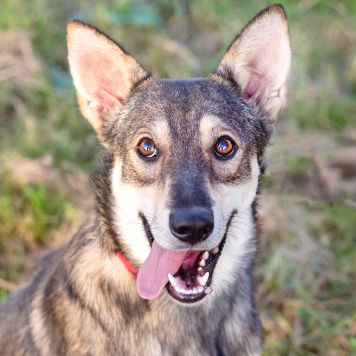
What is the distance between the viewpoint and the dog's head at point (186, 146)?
3061 mm

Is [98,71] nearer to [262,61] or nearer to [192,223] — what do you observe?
[262,61]

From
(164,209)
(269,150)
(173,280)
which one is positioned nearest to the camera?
(164,209)

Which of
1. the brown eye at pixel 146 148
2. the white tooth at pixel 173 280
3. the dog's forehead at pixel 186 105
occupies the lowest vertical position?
the white tooth at pixel 173 280

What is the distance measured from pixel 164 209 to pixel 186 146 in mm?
375

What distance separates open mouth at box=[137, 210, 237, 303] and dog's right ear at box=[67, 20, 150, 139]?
0.72 meters

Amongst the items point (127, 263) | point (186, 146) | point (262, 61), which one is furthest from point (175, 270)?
point (262, 61)

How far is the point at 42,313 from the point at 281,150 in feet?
9.73

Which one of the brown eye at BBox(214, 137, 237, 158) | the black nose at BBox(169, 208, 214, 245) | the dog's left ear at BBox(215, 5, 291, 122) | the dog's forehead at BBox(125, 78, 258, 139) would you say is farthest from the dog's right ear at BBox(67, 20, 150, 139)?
the black nose at BBox(169, 208, 214, 245)

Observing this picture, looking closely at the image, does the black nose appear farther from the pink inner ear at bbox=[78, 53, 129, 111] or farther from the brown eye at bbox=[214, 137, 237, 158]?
the pink inner ear at bbox=[78, 53, 129, 111]

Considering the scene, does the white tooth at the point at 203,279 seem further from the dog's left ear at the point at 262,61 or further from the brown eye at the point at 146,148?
the dog's left ear at the point at 262,61

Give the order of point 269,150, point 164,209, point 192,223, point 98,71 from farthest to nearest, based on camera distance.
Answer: point 269,150 < point 98,71 < point 164,209 < point 192,223

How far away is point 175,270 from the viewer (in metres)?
3.16

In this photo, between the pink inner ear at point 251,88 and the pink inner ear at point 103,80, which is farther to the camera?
the pink inner ear at point 251,88

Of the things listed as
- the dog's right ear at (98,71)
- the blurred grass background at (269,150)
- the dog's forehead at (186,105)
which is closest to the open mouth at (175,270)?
the dog's forehead at (186,105)
